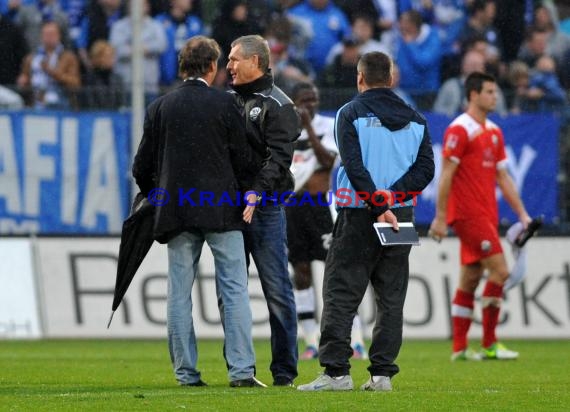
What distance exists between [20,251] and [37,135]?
1657 millimetres

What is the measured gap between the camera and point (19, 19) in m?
19.0

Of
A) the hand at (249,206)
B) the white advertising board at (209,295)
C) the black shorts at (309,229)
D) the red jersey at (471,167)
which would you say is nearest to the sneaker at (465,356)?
the red jersey at (471,167)

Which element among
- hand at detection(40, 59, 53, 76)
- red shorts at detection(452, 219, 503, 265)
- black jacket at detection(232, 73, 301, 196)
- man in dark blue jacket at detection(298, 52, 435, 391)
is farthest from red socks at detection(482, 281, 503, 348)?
hand at detection(40, 59, 53, 76)

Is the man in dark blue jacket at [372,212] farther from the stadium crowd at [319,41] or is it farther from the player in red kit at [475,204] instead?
the stadium crowd at [319,41]

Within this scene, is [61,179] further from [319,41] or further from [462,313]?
[462,313]

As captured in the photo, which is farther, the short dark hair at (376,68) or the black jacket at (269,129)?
the black jacket at (269,129)

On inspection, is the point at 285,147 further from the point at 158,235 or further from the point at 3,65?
the point at 3,65

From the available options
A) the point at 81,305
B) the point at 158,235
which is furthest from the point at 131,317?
the point at 158,235

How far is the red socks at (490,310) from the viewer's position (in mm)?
12594

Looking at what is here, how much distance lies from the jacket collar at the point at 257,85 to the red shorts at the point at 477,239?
13.3 ft

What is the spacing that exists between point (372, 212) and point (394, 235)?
20cm

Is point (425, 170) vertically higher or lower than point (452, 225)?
higher

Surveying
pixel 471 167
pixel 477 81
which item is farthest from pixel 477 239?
pixel 477 81

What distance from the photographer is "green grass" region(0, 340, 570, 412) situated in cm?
752
